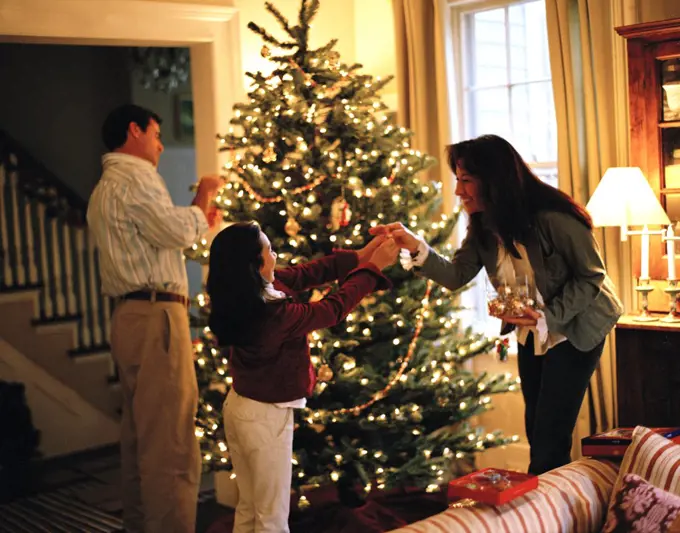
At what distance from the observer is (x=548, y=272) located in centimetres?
308

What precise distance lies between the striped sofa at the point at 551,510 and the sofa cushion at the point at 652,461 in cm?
8

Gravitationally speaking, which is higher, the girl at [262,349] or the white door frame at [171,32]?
the white door frame at [171,32]

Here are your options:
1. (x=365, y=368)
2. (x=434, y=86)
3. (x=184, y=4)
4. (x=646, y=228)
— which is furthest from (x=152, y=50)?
(x=646, y=228)

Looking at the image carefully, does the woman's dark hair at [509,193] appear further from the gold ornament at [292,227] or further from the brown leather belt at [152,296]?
the brown leather belt at [152,296]

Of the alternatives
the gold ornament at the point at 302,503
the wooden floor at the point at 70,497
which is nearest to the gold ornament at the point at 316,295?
the gold ornament at the point at 302,503

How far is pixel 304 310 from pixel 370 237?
994mm

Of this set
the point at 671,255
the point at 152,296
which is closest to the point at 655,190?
the point at 671,255

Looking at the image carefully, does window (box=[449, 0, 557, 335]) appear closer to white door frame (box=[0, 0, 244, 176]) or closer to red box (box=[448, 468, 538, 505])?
white door frame (box=[0, 0, 244, 176])

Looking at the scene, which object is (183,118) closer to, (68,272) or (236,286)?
(68,272)

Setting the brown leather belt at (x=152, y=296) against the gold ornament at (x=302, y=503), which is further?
the gold ornament at (x=302, y=503)

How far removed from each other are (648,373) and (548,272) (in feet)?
2.78

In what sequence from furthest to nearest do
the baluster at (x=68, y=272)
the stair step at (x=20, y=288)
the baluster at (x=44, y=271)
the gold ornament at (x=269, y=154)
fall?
the baluster at (x=68, y=272)
the baluster at (x=44, y=271)
the stair step at (x=20, y=288)
the gold ornament at (x=269, y=154)

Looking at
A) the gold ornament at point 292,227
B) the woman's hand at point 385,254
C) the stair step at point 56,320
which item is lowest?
the stair step at point 56,320

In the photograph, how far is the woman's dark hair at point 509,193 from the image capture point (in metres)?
3.04
